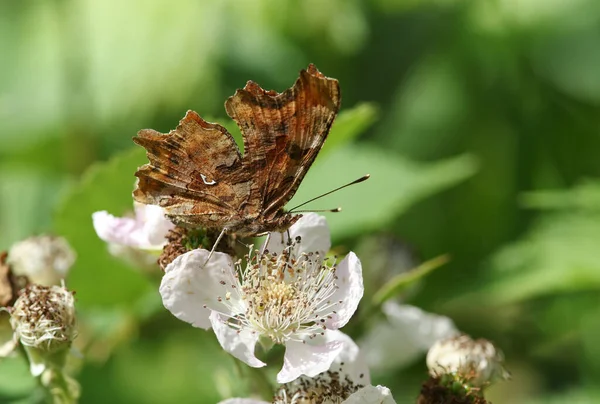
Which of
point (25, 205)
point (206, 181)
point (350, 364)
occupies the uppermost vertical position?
point (206, 181)

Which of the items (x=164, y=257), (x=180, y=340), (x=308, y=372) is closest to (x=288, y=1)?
(x=180, y=340)

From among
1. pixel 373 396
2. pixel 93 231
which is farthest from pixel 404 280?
pixel 93 231

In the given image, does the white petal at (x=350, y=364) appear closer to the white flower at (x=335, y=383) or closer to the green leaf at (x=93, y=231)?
the white flower at (x=335, y=383)

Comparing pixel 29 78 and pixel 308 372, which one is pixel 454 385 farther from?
pixel 29 78

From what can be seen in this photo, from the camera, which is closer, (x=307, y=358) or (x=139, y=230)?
(x=307, y=358)

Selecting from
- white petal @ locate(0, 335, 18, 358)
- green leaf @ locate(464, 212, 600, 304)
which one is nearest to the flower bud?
white petal @ locate(0, 335, 18, 358)

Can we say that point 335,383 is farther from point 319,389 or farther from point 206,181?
point 206,181

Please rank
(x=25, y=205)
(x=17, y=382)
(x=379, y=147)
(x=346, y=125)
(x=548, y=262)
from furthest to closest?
1. (x=379, y=147)
2. (x=25, y=205)
3. (x=548, y=262)
4. (x=346, y=125)
5. (x=17, y=382)
